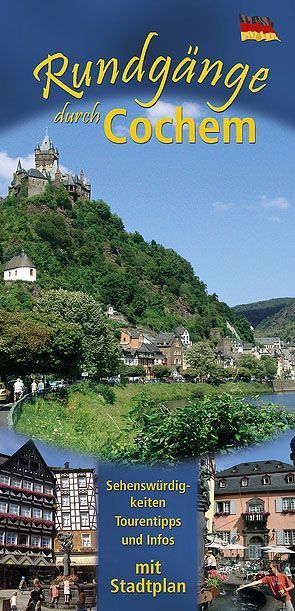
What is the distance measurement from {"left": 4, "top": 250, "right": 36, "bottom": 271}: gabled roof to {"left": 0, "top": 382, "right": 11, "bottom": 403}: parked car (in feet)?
4.08

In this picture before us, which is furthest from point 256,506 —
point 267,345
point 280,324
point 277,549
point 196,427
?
point 267,345

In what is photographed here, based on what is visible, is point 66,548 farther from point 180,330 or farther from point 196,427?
point 180,330

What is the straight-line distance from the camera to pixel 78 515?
23.4 ft

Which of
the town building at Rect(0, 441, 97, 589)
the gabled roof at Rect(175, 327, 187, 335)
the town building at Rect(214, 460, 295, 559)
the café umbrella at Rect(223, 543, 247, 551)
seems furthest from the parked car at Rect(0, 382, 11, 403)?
the café umbrella at Rect(223, 543, 247, 551)

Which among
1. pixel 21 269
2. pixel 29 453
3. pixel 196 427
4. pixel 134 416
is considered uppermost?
pixel 21 269

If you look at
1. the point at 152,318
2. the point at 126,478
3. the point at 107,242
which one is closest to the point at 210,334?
the point at 152,318

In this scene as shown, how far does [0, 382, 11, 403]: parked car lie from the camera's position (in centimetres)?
850

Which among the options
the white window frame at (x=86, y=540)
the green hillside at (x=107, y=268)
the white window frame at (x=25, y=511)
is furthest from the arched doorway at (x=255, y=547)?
the green hillside at (x=107, y=268)

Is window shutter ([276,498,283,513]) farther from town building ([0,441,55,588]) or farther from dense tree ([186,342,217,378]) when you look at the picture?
town building ([0,441,55,588])

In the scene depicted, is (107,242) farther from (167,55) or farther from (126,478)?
(126,478)

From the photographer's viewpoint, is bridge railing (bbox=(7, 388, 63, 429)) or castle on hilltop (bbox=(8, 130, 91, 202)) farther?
castle on hilltop (bbox=(8, 130, 91, 202))

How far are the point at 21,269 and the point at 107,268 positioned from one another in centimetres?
95

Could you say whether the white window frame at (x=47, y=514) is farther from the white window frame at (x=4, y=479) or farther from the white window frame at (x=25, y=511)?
the white window frame at (x=4, y=479)

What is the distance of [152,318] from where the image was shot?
9.40 meters
